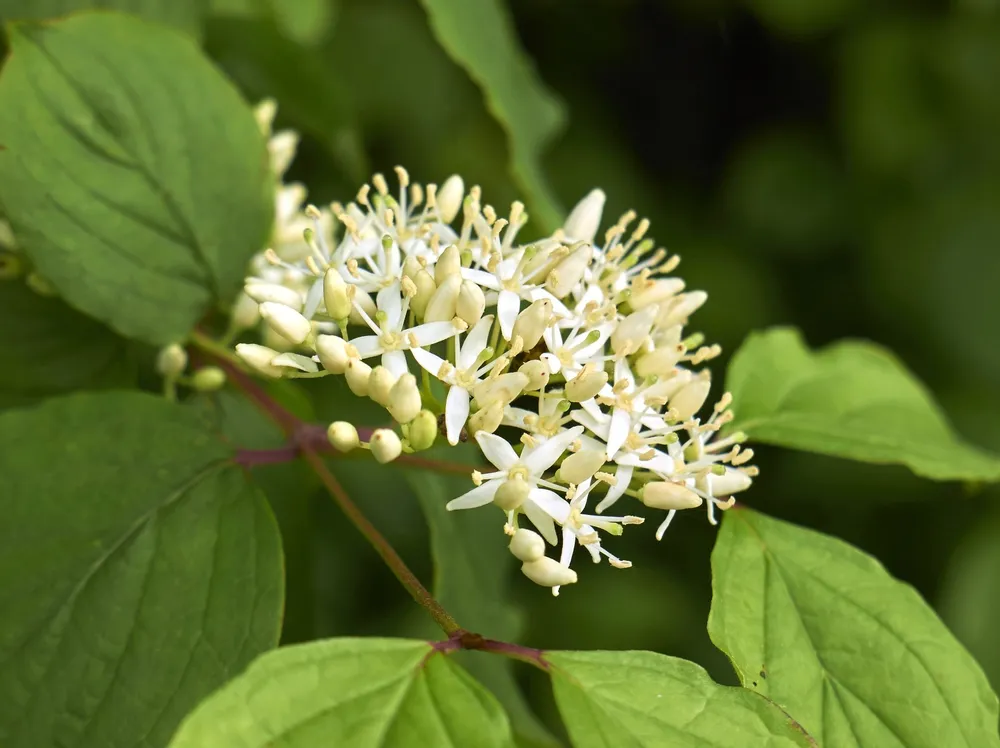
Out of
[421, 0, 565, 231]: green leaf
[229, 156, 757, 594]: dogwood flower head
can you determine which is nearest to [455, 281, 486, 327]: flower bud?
[229, 156, 757, 594]: dogwood flower head

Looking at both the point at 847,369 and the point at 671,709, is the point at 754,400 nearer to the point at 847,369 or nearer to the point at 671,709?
the point at 847,369

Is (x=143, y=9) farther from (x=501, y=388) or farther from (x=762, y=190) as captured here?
(x=762, y=190)

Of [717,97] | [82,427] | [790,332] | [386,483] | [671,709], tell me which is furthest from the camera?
[717,97]

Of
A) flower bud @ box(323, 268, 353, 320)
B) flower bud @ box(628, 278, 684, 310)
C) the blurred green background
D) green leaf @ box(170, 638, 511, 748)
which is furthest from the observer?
the blurred green background

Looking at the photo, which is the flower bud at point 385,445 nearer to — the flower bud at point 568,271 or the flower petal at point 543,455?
the flower petal at point 543,455

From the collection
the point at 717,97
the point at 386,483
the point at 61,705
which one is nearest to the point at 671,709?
the point at 61,705

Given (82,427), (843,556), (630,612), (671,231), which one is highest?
(843,556)

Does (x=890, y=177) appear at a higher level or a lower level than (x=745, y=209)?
higher

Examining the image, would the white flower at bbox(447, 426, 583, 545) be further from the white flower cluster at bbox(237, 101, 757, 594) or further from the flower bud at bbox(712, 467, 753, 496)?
the flower bud at bbox(712, 467, 753, 496)

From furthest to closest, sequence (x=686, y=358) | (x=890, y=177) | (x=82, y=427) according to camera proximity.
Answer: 1. (x=890, y=177)
2. (x=686, y=358)
3. (x=82, y=427)
